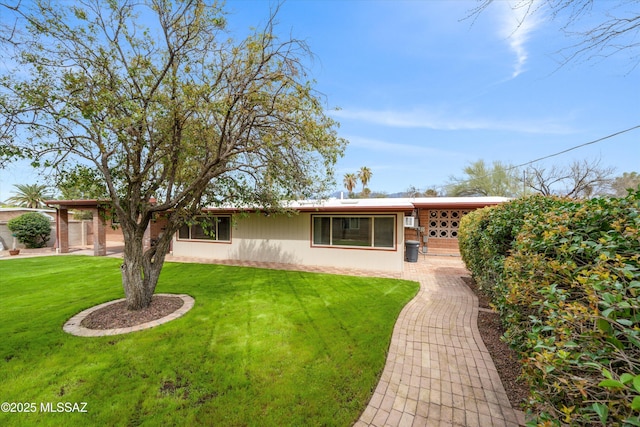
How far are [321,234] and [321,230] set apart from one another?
167 millimetres

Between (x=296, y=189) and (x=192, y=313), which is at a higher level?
(x=296, y=189)

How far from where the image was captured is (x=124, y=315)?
490 centimetres

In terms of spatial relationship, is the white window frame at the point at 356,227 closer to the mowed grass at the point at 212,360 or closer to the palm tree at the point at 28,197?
the mowed grass at the point at 212,360

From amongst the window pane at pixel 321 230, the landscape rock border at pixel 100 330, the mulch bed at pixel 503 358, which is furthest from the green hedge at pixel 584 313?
the window pane at pixel 321 230

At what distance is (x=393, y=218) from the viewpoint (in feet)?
30.0

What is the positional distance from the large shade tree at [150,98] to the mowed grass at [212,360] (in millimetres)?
1511

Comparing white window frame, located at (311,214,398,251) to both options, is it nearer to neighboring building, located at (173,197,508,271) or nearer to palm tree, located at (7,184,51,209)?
neighboring building, located at (173,197,508,271)

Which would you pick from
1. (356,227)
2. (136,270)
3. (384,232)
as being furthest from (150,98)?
(384,232)

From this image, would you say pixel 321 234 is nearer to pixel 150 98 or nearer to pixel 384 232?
pixel 384 232

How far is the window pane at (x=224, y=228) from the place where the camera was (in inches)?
457

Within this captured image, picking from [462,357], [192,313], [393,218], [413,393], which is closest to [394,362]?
[413,393]

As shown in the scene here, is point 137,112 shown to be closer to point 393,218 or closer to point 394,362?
point 394,362

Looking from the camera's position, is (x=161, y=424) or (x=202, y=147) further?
(x=202, y=147)

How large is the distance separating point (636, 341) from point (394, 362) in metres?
2.96
